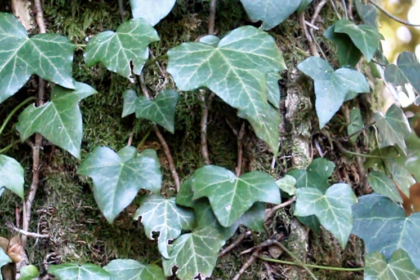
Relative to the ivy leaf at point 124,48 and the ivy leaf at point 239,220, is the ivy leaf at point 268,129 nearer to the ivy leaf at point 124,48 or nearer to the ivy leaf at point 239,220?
the ivy leaf at point 239,220

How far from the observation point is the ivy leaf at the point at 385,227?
916mm

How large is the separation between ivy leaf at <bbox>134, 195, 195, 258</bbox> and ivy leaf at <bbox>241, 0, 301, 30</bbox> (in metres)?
0.43

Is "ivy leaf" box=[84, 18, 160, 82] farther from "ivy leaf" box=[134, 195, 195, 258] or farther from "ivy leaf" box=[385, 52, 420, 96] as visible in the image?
"ivy leaf" box=[385, 52, 420, 96]

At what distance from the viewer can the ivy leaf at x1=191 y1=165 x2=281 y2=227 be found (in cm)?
78

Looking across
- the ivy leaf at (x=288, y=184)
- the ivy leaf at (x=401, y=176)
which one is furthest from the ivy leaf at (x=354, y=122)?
the ivy leaf at (x=288, y=184)

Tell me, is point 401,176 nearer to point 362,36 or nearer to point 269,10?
point 362,36

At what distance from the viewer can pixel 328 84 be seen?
0.95 metres

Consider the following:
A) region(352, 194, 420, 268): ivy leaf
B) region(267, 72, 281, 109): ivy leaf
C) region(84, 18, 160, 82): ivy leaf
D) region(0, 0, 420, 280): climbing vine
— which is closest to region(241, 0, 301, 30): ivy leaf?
region(0, 0, 420, 280): climbing vine

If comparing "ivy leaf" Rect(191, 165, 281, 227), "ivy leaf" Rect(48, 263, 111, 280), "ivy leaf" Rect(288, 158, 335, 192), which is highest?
"ivy leaf" Rect(191, 165, 281, 227)

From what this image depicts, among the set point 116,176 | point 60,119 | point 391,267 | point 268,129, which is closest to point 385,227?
point 391,267

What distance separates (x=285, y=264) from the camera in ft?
3.08

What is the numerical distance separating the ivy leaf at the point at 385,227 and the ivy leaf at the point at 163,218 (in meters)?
0.39

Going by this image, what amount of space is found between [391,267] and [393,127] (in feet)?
1.33

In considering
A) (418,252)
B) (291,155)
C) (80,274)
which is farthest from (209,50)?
(418,252)
